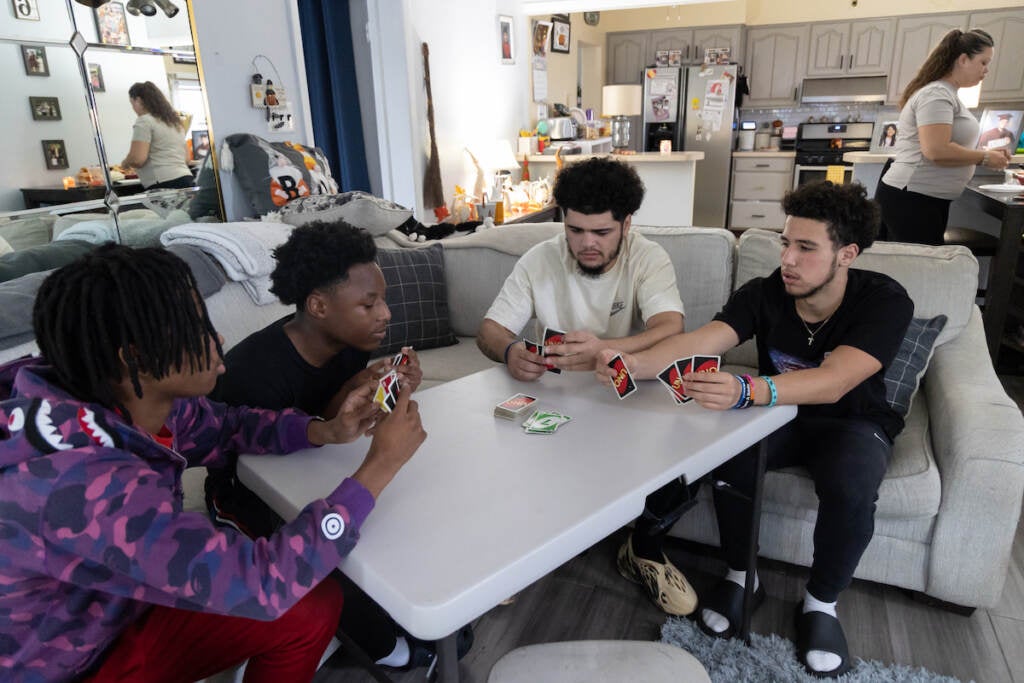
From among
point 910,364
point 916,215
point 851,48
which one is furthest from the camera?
point 851,48

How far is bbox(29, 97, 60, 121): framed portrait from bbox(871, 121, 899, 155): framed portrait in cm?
635

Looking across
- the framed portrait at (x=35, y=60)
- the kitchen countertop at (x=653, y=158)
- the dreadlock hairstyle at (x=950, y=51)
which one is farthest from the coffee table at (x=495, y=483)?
the kitchen countertop at (x=653, y=158)

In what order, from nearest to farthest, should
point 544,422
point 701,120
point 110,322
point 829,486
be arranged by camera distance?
point 110,322
point 544,422
point 829,486
point 701,120

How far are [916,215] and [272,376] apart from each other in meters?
3.01

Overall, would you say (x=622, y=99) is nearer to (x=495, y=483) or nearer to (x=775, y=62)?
(x=775, y=62)

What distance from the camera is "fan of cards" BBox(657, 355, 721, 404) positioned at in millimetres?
1329

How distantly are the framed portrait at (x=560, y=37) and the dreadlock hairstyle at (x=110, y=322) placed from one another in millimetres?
6036

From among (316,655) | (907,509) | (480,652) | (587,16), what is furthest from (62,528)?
(587,16)

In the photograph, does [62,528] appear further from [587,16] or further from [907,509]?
[587,16]

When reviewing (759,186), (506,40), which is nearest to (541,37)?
(506,40)

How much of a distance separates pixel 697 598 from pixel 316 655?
1.07m

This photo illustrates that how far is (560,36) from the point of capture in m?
6.44

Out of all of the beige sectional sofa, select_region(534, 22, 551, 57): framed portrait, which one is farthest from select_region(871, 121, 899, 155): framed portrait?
the beige sectional sofa

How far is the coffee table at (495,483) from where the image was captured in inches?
33.3
